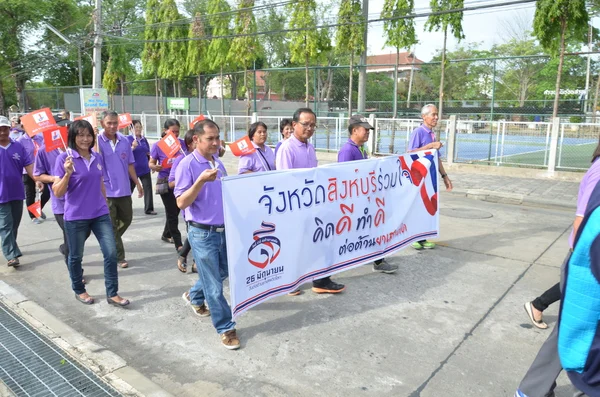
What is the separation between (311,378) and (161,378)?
43.1 inches

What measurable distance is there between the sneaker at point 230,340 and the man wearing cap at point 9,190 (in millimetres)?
3524

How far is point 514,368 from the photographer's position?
11.1 feet

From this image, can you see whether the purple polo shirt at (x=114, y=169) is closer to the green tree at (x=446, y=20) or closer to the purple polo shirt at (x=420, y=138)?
the purple polo shirt at (x=420, y=138)

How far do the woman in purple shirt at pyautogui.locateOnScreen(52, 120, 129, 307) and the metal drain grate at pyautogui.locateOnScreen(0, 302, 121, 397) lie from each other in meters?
0.77

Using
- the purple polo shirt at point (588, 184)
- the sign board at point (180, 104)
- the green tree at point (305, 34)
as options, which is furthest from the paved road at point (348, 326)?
the sign board at point (180, 104)

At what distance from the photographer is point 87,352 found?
355 cm

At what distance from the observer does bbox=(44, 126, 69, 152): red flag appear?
4141mm

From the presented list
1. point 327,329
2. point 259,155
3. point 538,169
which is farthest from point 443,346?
point 538,169

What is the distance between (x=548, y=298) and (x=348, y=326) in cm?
Result: 172

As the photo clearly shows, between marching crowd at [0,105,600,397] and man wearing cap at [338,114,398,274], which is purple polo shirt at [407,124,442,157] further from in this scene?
man wearing cap at [338,114,398,274]

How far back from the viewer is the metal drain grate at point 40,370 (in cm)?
312

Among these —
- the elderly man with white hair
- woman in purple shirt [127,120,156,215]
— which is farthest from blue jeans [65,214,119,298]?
the elderly man with white hair

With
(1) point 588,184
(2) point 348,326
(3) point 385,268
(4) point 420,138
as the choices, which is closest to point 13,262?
(2) point 348,326

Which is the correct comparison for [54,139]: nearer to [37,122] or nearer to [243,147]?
[37,122]
